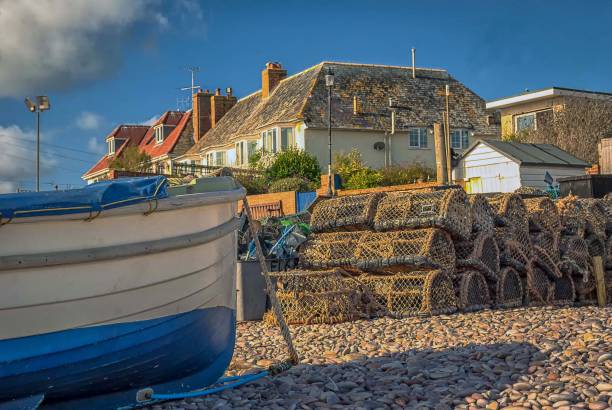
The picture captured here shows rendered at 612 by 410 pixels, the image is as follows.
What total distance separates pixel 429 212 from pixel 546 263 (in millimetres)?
2569

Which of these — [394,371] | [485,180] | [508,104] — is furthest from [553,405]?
[508,104]

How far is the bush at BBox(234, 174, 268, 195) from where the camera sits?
105ft

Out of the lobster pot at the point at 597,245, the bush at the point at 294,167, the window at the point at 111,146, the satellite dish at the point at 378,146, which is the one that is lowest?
the lobster pot at the point at 597,245

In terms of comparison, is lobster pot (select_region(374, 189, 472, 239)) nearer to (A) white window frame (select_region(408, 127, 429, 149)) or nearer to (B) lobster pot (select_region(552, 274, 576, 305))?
(B) lobster pot (select_region(552, 274, 576, 305))

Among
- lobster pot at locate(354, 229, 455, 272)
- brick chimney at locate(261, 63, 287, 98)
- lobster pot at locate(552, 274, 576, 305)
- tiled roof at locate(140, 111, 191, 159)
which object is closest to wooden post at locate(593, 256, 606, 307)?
lobster pot at locate(552, 274, 576, 305)

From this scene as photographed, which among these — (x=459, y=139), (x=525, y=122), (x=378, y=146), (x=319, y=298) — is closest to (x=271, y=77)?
(x=378, y=146)

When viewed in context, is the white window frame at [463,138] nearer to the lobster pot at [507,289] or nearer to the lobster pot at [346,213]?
the lobster pot at [346,213]

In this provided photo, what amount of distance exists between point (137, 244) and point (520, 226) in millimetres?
8356

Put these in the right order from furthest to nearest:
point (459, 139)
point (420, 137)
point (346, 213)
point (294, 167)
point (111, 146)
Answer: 1. point (111, 146)
2. point (459, 139)
3. point (420, 137)
4. point (294, 167)
5. point (346, 213)

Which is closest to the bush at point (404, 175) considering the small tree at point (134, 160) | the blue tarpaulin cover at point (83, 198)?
the small tree at point (134, 160)

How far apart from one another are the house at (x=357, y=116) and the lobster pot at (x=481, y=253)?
24684 mm

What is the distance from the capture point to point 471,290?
36.7ft

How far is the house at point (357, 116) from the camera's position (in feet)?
121

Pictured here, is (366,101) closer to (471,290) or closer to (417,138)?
(417,138)
